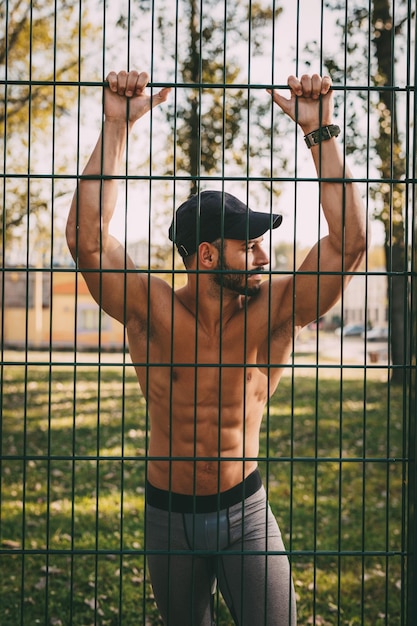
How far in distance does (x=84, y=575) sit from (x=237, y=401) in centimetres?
302

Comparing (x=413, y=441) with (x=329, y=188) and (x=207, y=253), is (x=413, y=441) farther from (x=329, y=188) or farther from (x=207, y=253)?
(x=207, y=253)

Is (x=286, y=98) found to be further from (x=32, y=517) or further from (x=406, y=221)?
(x=32, y=517)

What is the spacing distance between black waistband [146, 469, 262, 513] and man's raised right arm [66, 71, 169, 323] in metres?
0.77

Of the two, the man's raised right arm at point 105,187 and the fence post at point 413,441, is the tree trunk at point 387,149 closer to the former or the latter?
the fence post at point 413,441

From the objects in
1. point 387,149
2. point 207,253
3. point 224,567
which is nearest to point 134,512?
point 224,567

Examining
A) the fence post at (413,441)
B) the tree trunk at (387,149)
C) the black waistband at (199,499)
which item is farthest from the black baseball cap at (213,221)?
the tree trunk at (387,149)

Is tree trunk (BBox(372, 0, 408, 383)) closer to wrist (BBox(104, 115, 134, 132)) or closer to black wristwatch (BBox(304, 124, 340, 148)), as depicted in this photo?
black wristwatch (BBox(304, 124, 340, 148))

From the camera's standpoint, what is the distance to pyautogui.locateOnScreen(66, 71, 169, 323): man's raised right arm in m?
2.36

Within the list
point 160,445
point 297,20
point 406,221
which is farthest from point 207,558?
point 297,20

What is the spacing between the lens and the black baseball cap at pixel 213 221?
8.54 ft

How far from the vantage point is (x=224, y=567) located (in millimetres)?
2699

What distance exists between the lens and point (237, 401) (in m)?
2.75

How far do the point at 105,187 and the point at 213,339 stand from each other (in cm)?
75

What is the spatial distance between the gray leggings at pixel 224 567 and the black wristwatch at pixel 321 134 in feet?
4.47
